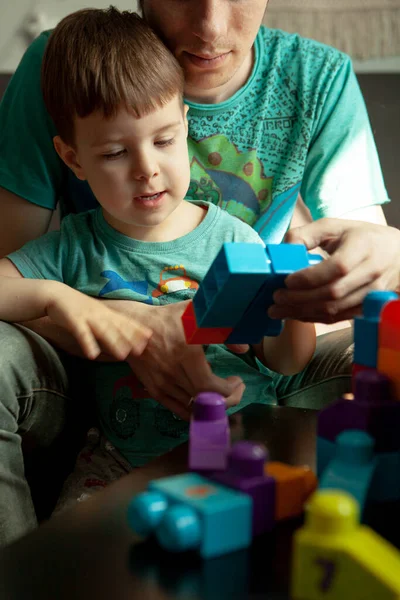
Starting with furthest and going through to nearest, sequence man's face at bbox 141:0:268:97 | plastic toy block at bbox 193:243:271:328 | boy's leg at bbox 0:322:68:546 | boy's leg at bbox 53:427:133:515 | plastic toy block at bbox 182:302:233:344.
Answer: man's face at bbox 141:0:268:97, boy's leg at bbox 53:427:133:515, boy's leg at bbox 0:322:68:546, plastic toy block at bbox 182:302:233:344, plastic toy block at bbox 193:243:271:328

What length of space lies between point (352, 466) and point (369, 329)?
0.13 metres

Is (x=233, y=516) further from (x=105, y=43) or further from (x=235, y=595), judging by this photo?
(x=105, y=43)

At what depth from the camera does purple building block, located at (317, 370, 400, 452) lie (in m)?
0.65

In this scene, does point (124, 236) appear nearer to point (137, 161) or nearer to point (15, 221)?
point (137, 161)

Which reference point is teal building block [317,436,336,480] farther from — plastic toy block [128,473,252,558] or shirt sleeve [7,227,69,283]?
shirt sleeve [7,227,69,283]

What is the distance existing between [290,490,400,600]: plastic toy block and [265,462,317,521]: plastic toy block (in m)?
0.13

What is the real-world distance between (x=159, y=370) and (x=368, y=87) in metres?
1.27

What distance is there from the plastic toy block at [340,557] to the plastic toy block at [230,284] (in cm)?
29

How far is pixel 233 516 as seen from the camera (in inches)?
23.0

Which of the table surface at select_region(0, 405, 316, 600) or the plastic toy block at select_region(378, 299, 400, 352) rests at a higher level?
the plastic toy block at select_region(378, 299, 400, 352)

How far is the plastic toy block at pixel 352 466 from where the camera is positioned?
2.00ft

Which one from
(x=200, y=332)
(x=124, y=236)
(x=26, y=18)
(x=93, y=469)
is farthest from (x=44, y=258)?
(x=26, y=18)

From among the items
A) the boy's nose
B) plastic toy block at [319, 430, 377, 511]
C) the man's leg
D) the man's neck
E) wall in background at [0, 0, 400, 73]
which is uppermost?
wall in background at [0, 0, 400, 73]

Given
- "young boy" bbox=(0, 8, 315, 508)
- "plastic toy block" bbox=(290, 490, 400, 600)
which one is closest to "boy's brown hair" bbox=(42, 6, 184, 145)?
"young boy" bbox=(0, 8, 315, 508)
